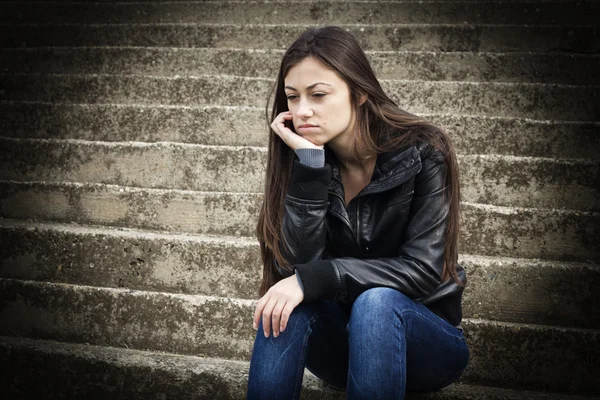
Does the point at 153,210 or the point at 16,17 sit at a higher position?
the point at 16,17

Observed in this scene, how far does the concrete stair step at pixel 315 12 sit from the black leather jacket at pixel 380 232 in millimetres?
3092

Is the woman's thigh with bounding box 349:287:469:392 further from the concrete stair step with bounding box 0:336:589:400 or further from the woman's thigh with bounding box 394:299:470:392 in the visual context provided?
the concrete stair step with bounding box 0:336:589:400

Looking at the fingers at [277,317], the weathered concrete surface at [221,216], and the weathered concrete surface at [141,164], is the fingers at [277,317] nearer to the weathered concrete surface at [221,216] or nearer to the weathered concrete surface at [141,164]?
the weathered concrete surface at [221,216]

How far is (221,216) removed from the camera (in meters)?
2.42

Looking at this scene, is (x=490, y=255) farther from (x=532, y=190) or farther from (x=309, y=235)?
(x=309, y=235)

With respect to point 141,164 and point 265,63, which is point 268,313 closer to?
point 141,164

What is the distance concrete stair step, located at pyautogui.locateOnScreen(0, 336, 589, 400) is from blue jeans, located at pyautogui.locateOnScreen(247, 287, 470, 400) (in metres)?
0.29

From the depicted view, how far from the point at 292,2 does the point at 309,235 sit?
11.7 ft

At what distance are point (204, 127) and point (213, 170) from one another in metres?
0.46

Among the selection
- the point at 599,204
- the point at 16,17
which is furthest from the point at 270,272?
the point at 16,17

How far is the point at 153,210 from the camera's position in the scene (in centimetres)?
245

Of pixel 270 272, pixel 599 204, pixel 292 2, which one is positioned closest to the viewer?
pixel 270 272

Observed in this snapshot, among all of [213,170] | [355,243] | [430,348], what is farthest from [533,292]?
[213,170]

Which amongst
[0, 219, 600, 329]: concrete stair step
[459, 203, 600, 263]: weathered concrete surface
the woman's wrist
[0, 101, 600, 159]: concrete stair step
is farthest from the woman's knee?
[0, 101, 600, 159]: concrete stair step
